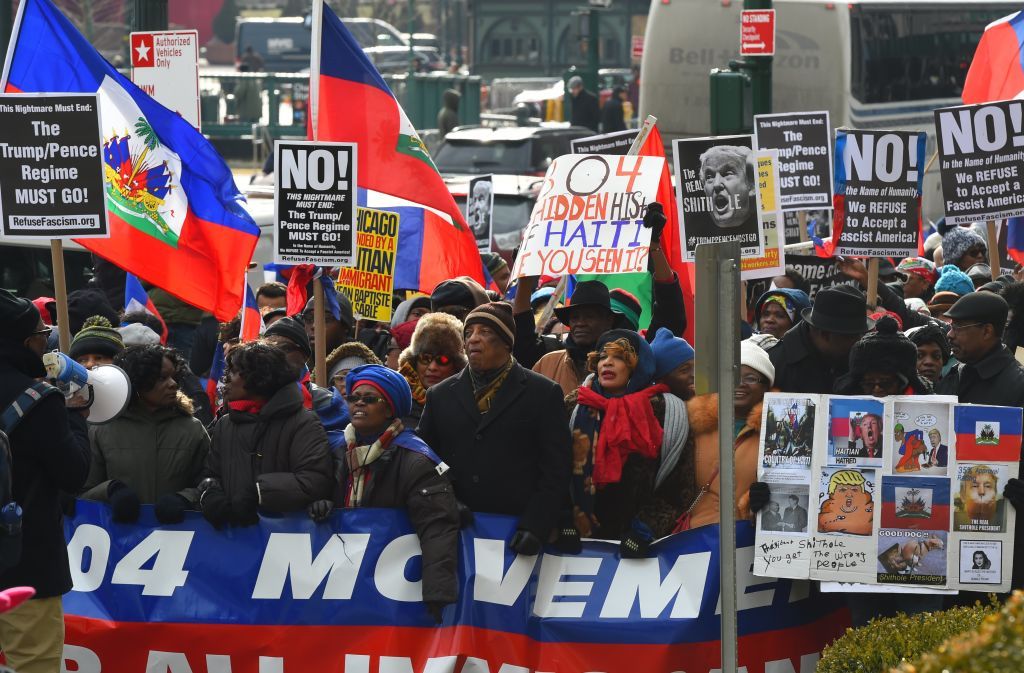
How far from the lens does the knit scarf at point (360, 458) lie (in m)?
6.35

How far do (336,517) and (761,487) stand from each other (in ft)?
5.20

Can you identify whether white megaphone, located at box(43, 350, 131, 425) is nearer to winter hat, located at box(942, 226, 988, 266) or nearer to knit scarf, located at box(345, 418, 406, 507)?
knit scarf, located at box(345, 418, 406, 507)

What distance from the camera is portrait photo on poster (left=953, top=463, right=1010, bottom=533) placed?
6.21 metres

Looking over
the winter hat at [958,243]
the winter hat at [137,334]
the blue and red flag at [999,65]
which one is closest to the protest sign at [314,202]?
the winter hat at [137,334]

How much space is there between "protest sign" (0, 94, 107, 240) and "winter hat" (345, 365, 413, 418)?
2084 millimetres

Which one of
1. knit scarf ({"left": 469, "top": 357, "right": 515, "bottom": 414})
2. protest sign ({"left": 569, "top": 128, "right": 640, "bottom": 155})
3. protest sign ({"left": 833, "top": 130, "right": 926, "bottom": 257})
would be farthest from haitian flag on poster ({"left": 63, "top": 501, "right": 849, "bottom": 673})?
protest sign ({"left": 569, "top": 128, "right": 640, "bottom": 155})

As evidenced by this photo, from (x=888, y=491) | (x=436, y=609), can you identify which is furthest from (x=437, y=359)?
(x=888, y=491)

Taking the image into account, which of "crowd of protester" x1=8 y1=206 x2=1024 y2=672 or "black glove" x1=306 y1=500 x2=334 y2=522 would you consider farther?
"black glove" x1=306 y1=500 x2=334 y2=522

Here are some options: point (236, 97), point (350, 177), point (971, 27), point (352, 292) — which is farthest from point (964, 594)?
point (236, 97)

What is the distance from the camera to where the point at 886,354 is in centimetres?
640

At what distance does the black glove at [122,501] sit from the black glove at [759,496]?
2.31 meters

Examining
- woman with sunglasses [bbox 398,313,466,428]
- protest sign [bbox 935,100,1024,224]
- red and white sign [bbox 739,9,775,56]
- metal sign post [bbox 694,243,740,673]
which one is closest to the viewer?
metal sign post [bbox 694,243,740,673]

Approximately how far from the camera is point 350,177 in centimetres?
872

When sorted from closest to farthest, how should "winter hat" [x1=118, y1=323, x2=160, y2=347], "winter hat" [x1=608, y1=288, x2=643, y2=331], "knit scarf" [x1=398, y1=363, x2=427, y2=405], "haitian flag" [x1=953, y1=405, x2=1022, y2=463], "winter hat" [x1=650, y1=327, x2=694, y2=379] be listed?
"haitian flag" [x1=953, y1=405, x2=1022, y2=463]
"winter hat" [x1=650, y1=327, x2=694, y2=379]
"knit scarf" [x1=398, y1=363, x2=427, y2=405]
"winter hat" [x1=608, y1=288, x2=643, y2=331]
"winter hat" [x1=118, y1=323, x2=160, y2=347]
